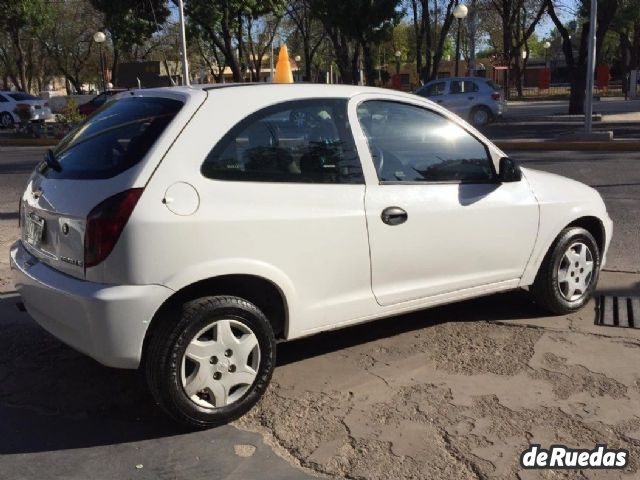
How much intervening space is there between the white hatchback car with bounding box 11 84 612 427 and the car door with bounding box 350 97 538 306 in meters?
0.01

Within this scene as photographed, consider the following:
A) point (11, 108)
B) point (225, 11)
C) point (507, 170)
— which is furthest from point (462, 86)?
point (11, 108)

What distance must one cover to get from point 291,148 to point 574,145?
42.8 ft

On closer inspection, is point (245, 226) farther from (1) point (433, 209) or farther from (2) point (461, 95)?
(2) point (461, 95)

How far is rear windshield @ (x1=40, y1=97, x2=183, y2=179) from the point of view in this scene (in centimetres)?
338

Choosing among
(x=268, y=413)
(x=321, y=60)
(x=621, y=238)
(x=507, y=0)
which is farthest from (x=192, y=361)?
(x=321, y=60)

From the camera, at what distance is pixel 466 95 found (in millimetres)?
20953

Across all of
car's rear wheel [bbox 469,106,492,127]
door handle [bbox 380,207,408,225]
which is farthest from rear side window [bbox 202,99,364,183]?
car's rear wheel [bbox 469,106,492,127]

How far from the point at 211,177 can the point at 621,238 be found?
5308 mm

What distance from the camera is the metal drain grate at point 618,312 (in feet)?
15.8

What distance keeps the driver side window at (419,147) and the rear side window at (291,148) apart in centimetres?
18

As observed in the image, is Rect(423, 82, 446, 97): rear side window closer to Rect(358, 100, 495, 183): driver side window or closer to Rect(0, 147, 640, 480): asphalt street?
Rect(0, 147, 640, 480): asphalt street

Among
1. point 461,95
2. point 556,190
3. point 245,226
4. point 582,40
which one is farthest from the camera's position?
point 582,40

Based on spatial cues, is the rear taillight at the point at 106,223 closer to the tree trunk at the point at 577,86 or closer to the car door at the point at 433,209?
the car door at the point at 433,209

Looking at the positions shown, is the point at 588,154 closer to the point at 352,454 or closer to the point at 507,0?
the point at 352,454
